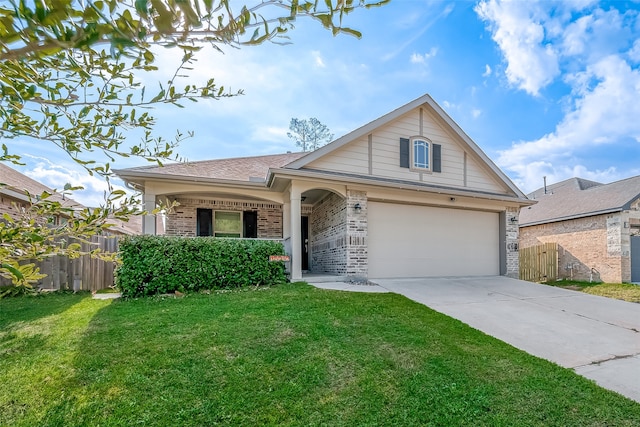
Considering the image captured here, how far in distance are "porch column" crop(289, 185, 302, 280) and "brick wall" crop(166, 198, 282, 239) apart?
3302 mm

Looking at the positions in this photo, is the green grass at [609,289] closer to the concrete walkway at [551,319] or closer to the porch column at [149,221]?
the concrete walkway at [551,319]

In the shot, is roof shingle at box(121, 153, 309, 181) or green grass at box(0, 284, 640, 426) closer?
green grass at box(0, 284, 640, 426)

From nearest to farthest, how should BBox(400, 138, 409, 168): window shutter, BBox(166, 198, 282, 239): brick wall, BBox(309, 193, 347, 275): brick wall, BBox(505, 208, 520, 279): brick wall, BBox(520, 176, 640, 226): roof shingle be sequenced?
BBox(309, 193, 347, 275): brick wall < BBox(400, 138, 409, 168): window shutter < BBox(166, 198, 282, 239): brick wall < BBox(505, 208, 520, 279): brick wall < BBox(520, 176, 640, 226): roof shingle

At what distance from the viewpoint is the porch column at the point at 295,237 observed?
8781 millimetres

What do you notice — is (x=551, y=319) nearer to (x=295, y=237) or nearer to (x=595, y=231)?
(x=295, y=237)

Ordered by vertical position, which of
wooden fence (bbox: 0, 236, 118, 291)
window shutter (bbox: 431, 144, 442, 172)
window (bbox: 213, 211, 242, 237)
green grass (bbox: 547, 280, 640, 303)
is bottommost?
green grass (bbox: 547, 280, 640, 303)

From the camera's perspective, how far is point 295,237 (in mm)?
8898

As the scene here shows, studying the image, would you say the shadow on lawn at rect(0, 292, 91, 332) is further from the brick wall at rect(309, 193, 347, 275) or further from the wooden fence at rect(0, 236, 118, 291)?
the brick wall at rect(309, 193, 347, 275)

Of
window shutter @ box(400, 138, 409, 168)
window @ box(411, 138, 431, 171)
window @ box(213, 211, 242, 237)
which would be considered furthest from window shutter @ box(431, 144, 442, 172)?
window @ box(213, 211, 242, 237)

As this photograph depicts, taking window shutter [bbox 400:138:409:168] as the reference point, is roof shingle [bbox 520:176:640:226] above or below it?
below

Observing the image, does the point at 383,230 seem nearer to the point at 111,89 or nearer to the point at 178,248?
the point at 178,248

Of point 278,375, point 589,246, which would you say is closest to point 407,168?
point 278,375

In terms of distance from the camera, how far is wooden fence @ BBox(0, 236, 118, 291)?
26.7ft

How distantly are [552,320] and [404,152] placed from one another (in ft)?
20.1
